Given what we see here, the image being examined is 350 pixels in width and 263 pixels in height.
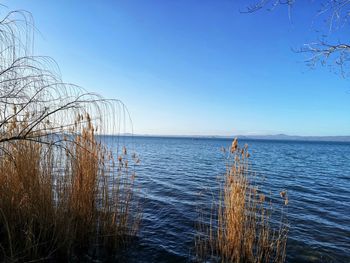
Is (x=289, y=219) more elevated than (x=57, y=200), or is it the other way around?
(x=57, y=200)

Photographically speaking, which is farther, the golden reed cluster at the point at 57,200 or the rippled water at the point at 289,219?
the rippled water at the point at 289,219

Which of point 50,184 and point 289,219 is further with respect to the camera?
point 289,219

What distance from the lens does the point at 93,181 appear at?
4.60m

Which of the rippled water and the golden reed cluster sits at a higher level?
the golden reed cluster

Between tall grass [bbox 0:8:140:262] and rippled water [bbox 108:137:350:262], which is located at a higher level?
tall grass [bbox 0:8:140:262]

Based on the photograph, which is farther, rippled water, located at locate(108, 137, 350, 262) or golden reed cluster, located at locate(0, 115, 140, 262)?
rippled water, located at locate(108, 137, 350, 262)

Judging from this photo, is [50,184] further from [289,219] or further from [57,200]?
[289,219]

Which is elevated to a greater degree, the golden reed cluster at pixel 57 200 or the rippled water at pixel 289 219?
the golden reed cluster at pixel 57 200

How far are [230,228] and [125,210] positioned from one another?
2317 millimetres

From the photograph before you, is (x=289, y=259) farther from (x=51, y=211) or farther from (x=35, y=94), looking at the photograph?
(x=35, y=94)

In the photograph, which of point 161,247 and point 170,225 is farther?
point 170,225

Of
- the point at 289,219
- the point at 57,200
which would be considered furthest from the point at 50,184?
the point at 289,219

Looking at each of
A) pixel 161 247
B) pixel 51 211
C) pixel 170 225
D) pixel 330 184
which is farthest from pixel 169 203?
pixel 330 184

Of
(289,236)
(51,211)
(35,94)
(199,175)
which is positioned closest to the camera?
(35,94)
